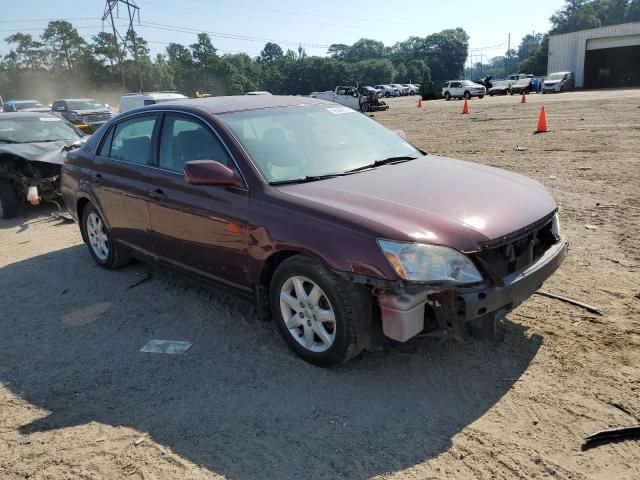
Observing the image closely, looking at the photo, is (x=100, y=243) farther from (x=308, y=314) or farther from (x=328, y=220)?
(x=328, y=220)

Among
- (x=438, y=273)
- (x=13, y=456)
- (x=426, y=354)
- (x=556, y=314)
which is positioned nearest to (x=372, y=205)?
(x=438, y=273)

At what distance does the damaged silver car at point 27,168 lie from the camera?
27.5 ft

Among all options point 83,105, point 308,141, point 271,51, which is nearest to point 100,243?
point 308,141

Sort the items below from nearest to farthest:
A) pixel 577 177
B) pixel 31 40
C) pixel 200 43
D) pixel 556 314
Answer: pixel 556 314 < pixel 577 177 < pixel 31 40 < pixel 200 43

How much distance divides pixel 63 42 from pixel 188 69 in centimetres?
2369

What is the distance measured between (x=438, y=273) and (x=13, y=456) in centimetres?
254

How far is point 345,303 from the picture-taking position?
3.19m

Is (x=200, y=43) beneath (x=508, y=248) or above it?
above

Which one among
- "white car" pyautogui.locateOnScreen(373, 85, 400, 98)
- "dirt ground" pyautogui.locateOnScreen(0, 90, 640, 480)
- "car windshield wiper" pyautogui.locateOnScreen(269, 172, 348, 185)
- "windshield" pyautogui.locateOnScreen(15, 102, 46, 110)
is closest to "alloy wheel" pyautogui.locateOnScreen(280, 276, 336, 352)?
"dirt ground" pyautogui.locateOnScreen(0, 90, 640, 480)

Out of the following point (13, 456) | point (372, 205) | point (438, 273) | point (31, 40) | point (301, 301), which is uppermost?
point (31, 40)

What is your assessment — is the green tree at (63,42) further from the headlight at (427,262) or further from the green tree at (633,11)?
the green tree at (633,11)

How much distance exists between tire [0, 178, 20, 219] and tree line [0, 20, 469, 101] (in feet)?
180

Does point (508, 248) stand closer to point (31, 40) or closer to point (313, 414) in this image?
point (313, 414)

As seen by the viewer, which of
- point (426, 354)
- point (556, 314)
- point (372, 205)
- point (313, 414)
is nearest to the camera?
point (313, 414)
